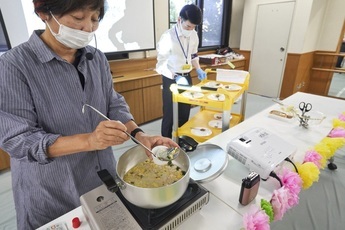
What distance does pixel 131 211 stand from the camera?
589 millimetres

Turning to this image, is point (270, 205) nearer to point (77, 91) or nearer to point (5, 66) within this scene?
point (77, 91)

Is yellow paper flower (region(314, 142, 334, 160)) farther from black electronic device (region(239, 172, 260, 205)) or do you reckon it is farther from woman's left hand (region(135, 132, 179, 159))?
woman's left hand (region(135, 132, 179, 159))

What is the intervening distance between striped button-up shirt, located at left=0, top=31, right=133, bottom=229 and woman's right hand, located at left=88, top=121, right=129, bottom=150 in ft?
0.48

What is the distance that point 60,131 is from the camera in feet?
2.48

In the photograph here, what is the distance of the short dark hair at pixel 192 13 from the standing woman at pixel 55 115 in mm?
1335

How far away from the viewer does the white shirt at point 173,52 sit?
226cm

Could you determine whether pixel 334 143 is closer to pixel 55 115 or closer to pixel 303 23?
pixel 55 115

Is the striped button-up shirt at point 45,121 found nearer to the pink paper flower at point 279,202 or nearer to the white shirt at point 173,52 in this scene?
the pink paper flower at point 279,202

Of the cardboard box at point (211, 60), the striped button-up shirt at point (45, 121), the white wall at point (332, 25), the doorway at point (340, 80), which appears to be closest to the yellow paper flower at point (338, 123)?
the striped button-up shirt at point (45, 121)

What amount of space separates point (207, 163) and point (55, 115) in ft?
2.08

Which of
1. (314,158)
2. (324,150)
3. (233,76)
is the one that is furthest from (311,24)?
(314,158)

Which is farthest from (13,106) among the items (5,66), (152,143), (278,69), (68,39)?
(278,69)

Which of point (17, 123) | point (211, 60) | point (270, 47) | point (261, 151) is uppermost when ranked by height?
point (270, 47)

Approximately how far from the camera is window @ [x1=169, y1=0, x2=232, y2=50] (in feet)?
13.6
